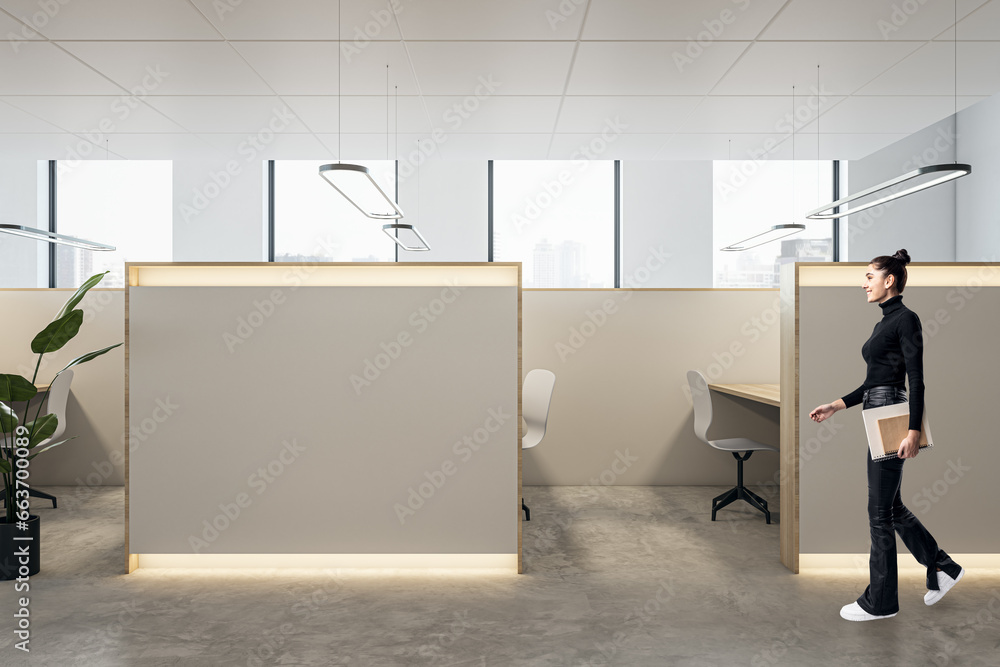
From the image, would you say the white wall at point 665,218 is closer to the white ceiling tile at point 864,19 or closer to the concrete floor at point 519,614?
the white ceiling tile at point 864,19

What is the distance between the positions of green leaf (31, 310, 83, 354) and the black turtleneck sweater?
12.4ft

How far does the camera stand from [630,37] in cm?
313

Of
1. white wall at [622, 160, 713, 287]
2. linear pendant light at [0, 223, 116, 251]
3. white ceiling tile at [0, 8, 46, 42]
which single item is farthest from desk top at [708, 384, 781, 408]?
linear pendant light at [0, 223, 116, 251]

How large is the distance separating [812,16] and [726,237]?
3562mm

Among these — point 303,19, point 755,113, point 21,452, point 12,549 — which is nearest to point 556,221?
point 755,113

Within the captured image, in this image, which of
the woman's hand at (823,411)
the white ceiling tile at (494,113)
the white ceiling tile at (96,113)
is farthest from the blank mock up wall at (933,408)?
the white ceiling tile at (96,113)

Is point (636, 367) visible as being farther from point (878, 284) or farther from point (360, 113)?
point (360, 113)

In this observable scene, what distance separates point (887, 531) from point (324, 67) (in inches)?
148

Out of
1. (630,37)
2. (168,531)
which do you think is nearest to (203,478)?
(168,531)

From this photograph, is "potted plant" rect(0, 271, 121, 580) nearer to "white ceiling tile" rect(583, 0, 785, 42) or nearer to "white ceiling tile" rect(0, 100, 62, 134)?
"white ceiling tile" rect(0, 100, 62, 134)

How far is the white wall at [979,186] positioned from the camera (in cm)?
575

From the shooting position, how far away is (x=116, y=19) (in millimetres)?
2930

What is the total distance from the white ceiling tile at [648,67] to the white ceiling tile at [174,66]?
80.6 inches

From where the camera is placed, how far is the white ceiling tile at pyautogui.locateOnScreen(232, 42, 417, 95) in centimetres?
325
